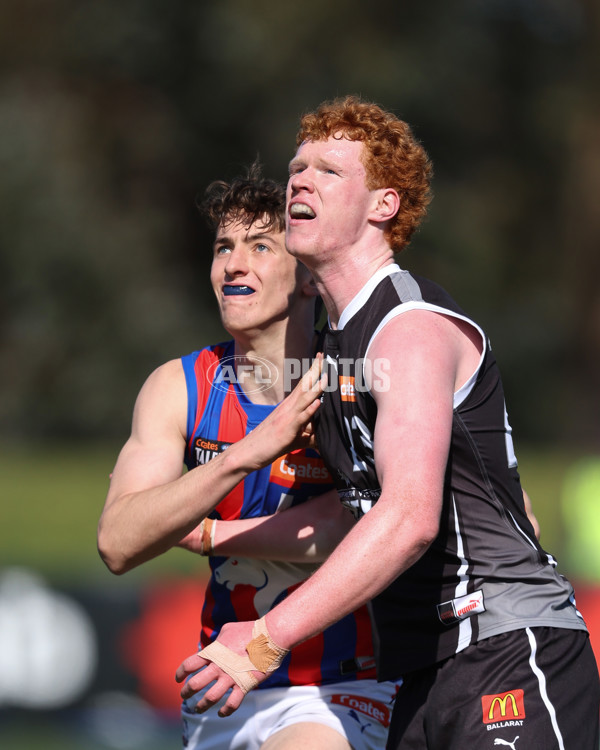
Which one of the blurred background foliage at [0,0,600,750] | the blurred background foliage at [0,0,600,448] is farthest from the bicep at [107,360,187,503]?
the blurred background foliage at [0,0,600,448]

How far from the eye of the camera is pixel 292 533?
3725 mm

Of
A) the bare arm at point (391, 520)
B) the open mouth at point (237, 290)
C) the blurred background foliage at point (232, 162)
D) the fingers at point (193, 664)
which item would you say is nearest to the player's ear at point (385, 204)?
the bare arm at point (391, 520)

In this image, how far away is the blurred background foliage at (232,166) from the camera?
21.3 meters

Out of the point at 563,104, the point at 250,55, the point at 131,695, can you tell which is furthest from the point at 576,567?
the point at 563,104

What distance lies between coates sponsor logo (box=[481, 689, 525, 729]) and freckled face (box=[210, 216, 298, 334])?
1.60m

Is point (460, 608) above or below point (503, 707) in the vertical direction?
above

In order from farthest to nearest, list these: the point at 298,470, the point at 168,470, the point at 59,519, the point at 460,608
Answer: the point at 59,519, the point at 298,470, the point at 168,470, the point at 460,608

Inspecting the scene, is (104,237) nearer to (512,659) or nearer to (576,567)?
(576,567)

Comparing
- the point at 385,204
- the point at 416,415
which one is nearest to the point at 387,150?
the point at 385,204

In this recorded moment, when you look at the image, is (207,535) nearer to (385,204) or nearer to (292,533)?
(292,533)

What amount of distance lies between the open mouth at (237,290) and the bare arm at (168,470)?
A: 13.3 inches

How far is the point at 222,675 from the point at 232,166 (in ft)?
63.4

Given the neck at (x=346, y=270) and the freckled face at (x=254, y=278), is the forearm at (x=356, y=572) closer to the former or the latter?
the neck at (x=346, y=270)

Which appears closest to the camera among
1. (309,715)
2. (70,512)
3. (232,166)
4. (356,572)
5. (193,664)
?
(356,572)
